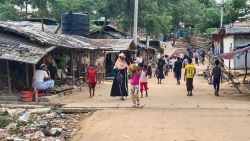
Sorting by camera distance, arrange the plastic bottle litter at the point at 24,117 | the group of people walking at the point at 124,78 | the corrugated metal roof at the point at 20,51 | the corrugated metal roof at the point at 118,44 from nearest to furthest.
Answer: the plastic bottle litter at the point at 24,117
the group of people walking at the point at 124,78
the corrugated metal roof at the point at 20,51
the corrugated metal roof at the point at 118,44

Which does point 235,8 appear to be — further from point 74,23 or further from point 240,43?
point 74,23

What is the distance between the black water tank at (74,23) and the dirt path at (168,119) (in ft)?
40.7

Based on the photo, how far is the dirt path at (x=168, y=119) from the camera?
9953 millimetres

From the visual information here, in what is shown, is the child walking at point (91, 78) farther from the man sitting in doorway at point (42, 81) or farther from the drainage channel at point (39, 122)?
the drainage channel at point (39, 122)

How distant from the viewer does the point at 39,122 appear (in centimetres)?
1187

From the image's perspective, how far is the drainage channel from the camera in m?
10.4

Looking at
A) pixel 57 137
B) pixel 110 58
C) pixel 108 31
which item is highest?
pixel 108 31

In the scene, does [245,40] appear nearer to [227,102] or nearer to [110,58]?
[110,58]

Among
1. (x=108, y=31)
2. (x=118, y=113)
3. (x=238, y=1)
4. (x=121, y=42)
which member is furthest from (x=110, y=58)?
(x=118, y=113)

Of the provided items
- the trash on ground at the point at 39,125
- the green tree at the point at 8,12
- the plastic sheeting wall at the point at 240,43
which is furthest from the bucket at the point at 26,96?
the green tree at the point at 8,12

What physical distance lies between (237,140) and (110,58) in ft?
71.4

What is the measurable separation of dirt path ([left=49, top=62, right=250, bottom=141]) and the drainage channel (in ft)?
1.59

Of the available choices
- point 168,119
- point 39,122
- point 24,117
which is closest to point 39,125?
point 39,122

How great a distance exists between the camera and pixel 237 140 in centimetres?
945
